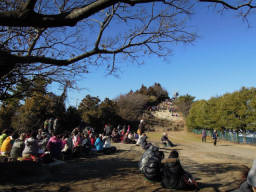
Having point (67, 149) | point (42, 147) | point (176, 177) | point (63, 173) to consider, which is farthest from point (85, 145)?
point (176, 177)

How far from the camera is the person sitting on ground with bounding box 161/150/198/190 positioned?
190 inches

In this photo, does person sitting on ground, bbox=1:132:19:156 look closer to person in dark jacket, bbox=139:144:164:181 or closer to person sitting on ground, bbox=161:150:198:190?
person in dark jacket, bbox=139:144:164:181

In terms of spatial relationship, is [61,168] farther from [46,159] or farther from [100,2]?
[100,2]

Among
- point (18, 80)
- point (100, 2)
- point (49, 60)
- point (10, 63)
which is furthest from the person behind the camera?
point (18, 80)

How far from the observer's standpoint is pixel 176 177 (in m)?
4.88

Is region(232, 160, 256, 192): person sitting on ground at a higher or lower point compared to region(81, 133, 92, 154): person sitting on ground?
higher

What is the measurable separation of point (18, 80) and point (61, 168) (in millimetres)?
3525

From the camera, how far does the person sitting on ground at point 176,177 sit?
15.8ft

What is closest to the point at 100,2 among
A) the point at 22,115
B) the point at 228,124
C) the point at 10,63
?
the point at 10,63

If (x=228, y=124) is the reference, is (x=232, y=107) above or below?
above

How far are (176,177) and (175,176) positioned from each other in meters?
0.03

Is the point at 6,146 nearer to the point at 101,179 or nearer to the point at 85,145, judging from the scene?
the point at 85,145

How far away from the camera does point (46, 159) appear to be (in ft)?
23.8

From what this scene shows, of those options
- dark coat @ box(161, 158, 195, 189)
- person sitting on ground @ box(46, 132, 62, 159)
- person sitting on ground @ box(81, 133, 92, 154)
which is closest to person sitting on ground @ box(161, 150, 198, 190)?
dark coat @ box(161, 158, 195, 189)
